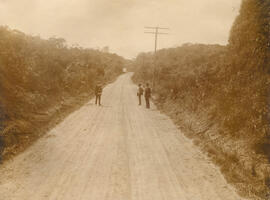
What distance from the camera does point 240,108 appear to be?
1113 cm

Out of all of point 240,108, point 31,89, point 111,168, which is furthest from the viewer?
point 31,89

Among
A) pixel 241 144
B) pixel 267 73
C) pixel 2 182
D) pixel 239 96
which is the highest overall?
pixel 267 73

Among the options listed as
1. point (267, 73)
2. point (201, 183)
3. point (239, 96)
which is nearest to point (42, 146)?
point (201, 183)

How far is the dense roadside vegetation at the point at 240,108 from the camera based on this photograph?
8.71 m

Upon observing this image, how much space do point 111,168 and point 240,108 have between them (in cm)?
631

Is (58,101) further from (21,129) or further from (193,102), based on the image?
(193,102)

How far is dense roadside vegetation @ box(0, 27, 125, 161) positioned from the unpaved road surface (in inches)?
39.1

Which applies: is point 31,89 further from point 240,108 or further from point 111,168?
point 240,108

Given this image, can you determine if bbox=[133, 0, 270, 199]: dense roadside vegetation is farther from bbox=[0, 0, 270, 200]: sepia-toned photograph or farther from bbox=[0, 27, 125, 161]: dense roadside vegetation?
bbox=[0, 27, 125, 161]: dense roadside vegetation

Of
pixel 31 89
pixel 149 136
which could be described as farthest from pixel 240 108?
pixel 31 89

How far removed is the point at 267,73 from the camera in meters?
10.8

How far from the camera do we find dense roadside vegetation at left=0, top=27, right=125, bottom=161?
36.2 feet

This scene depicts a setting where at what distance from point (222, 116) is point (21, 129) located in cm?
948

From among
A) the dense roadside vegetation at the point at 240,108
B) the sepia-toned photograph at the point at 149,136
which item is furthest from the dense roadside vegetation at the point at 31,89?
the dense roadside vegetation at the point at 240,108
